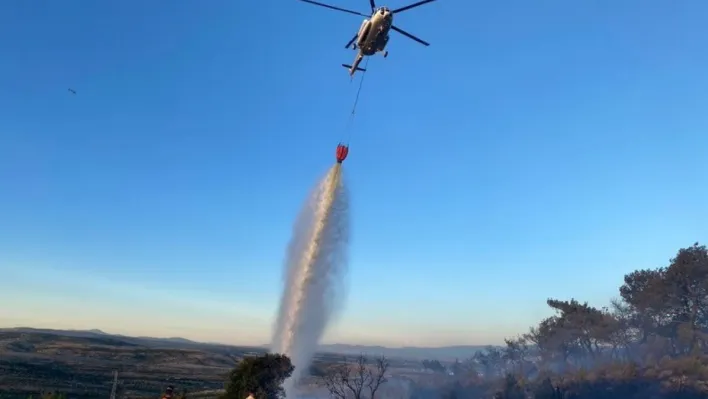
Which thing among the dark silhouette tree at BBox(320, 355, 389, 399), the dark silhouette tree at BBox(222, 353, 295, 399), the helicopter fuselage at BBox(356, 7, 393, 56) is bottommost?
the dark silhouette tree at BBox(320, 355, 389, 399)

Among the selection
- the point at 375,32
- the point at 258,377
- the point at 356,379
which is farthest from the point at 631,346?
the point at 375,32

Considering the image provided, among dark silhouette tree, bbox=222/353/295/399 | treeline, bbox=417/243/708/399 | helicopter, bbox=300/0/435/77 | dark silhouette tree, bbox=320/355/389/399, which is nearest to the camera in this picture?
helicopter, bbox=300/0/435/77

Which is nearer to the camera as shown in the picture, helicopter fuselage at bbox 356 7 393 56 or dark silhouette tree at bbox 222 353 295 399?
helicopter fuselage at bbox 356 7 393 56

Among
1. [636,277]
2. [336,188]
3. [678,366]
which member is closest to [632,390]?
[678,366]

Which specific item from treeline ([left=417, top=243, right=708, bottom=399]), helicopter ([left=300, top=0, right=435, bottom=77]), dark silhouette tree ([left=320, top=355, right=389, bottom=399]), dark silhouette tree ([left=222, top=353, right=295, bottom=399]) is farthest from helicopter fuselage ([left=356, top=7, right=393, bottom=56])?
treeline ([left=417, top=243, right=708, bottom=399])

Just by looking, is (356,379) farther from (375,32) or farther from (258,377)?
(375,32)

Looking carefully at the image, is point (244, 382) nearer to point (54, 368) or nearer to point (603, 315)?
point (54, 368)

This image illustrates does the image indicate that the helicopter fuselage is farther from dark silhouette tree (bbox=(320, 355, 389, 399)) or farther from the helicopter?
dark silhouette tree (bbox=(320, 355, 389, 399))
